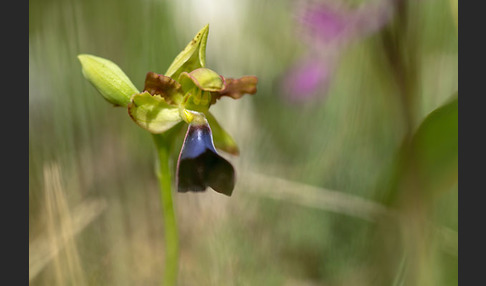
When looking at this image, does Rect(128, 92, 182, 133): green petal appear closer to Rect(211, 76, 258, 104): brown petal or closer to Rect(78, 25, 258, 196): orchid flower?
Rect(78, 25, 258, 196): orchid flower

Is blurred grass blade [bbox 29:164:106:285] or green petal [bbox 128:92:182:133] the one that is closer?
green petal [bbox 128:92:182:133]

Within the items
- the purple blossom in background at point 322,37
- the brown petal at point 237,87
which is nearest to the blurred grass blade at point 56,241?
the brown petal at point 237,87

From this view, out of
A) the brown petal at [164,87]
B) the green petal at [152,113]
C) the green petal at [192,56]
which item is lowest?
the green petal at [152,113]

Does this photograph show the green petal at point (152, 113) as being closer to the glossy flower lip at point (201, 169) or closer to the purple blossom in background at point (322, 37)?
the glossy flower lip at point (201, 169)

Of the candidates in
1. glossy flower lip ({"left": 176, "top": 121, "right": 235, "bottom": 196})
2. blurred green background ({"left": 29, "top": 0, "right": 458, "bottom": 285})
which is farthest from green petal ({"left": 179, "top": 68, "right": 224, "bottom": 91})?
blurred green background ({"left": 29, "top": 0, "right": 458, "bottom": 285})

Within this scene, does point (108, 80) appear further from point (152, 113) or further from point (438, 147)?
point (438, 147)
